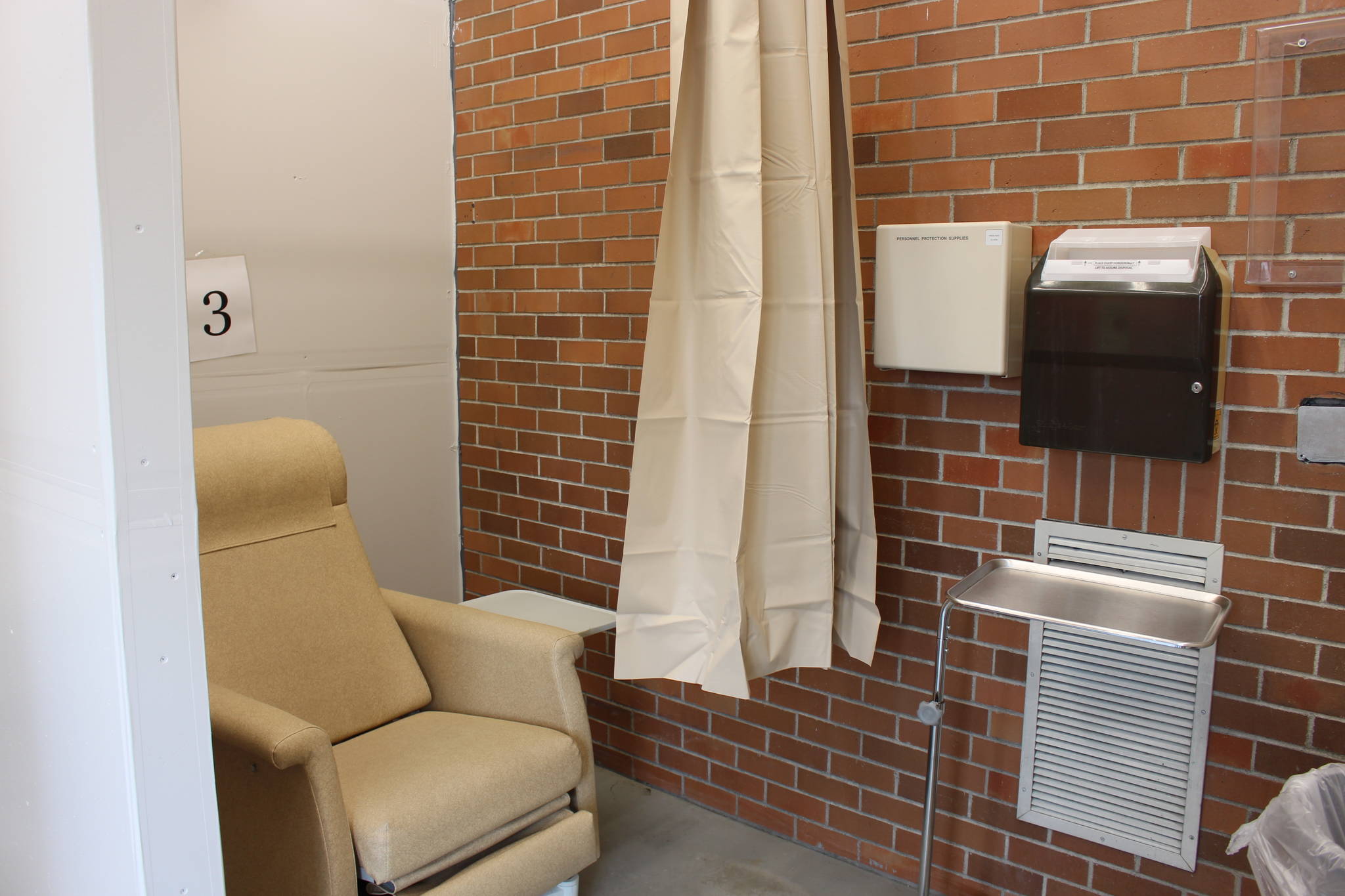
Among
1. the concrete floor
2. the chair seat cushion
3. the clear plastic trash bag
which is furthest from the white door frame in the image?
the clear plastic trash bag

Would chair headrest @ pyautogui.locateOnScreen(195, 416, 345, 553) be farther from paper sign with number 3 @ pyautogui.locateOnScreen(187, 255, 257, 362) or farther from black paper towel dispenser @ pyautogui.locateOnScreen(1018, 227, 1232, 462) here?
black paper towel dispenser @ pyautogui.locateOnScreen(1018, 227, 1232, 462)

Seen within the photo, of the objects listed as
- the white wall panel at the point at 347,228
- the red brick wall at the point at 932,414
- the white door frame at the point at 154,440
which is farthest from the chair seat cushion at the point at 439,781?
the white wall panel at the point at 347,228

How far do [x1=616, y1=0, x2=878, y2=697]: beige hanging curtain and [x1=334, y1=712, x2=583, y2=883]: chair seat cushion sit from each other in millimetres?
273

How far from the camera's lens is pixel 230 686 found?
217 cm

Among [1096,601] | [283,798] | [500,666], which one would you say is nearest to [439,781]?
[283,798]

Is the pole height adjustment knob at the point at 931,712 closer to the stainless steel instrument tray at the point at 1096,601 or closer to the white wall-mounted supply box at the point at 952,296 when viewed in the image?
the stainless steel instrument tray at the point at 1096,601

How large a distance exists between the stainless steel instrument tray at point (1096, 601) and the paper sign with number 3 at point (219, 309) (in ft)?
6.50

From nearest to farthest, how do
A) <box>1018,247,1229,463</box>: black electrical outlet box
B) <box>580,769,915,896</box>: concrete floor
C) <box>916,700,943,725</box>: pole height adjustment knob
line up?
<box>1018,247,1229,463</box>: black electrical outlet box
<box>916,700,943,725</box>: pole height adjustment knob
<box>580,769,915,896</box>: concrete floor

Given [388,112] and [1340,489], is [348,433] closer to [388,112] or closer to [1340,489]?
[388,112]

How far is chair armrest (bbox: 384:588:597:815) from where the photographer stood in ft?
7.39

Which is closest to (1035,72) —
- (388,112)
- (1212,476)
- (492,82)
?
(1212,476)

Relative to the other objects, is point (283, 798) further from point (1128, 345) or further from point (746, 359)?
point (1128, 345)

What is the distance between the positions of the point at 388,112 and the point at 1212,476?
2443mm

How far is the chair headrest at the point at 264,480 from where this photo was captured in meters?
2.28
